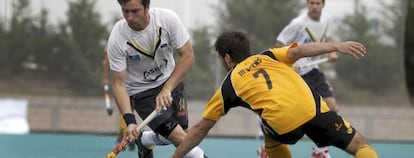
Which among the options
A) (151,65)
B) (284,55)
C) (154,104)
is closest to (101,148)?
(154,104)

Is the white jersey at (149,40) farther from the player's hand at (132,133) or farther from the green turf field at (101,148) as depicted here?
the green turf field at (101,148)

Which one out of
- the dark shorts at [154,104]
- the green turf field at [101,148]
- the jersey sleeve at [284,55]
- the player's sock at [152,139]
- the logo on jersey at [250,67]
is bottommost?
the green turf field at [101,148]

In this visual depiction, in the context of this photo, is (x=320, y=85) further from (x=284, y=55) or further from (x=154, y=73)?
(x=284, y=55)

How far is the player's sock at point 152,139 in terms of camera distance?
26.2ft

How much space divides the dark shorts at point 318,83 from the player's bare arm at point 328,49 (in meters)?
3.86

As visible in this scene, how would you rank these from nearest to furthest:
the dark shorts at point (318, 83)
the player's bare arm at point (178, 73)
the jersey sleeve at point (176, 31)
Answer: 1. the player's bare arm at point (178, 73)
2. the jersey sleeve at point (176, 31)
3. the dark shorts at point (318, 83)

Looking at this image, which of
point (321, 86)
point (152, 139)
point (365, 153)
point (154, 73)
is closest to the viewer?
point (365, 153)

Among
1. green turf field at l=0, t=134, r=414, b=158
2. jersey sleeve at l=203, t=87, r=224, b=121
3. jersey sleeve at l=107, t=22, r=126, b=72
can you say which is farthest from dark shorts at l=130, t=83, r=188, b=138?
green turf field at l=0, t=134, r=414, b=158

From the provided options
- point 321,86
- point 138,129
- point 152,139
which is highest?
point 138,129

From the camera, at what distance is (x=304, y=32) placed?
10539mm

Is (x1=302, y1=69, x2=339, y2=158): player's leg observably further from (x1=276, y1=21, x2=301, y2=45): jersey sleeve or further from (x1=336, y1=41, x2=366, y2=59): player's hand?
(x1=336, y1=41, x2=366, y2=59): player's hand

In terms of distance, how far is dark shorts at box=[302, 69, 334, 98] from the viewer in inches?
410

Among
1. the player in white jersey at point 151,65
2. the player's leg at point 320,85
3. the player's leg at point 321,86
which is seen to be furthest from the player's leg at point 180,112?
the player's leg at point 320,85

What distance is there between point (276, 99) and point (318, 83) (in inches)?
163
